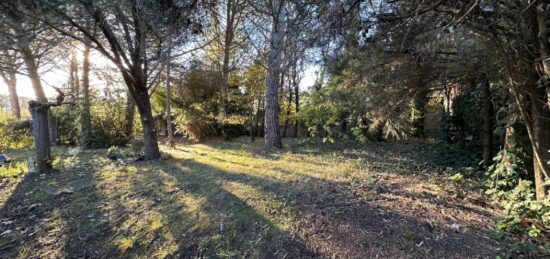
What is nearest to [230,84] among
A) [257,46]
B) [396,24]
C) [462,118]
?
[257,46]

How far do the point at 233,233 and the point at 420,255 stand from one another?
1.46 m

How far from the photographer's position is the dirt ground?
2113mm

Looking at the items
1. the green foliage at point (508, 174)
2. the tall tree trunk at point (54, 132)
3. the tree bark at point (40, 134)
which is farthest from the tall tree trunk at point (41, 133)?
the green foliage at point (508, 174)

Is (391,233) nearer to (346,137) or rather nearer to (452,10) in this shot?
(452,10)

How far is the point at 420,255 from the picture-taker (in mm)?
1937

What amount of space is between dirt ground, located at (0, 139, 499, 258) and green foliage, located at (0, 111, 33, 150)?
6229 millimetres

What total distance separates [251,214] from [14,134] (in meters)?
10.5

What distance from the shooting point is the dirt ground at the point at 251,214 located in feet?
6.93

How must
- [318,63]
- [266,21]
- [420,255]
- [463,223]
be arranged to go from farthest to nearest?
1. [266,21]
2. [318,63]
3. [463,223]
4. [420,255]

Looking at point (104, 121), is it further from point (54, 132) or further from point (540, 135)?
point (540, 135)

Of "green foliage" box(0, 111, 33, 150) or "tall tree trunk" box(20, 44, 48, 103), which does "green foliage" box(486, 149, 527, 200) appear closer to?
"tall tree trunk" box(20, 44, 48, 103)

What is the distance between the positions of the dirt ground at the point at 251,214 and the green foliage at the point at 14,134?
20.4ft

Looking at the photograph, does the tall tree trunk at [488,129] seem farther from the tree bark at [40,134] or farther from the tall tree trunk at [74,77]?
the tall tree trunk at [74,77]

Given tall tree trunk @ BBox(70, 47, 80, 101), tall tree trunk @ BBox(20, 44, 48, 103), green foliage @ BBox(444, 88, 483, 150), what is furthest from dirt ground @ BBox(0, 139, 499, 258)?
tall tree trunk @ BBox(70, 47, 80, 101)
